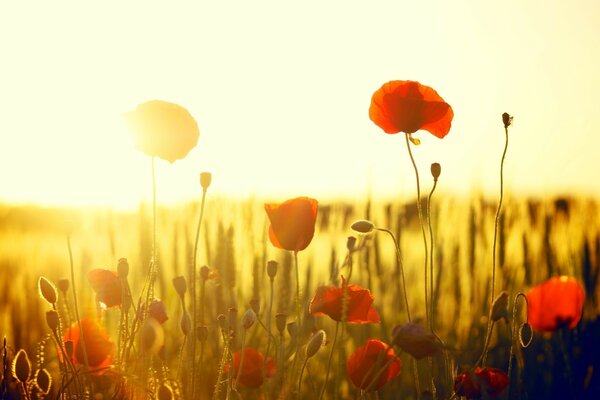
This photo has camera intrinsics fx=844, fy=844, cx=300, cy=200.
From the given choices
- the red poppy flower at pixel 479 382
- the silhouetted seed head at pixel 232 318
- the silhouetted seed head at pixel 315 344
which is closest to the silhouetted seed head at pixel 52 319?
the silhouetted seed head at pixel 232 318

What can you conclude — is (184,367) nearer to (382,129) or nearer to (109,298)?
(109,298)

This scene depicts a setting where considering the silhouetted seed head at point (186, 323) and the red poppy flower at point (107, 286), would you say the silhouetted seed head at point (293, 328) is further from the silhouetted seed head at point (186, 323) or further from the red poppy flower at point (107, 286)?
the red poppy flower at point (107, 286)

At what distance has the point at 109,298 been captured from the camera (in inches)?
62.8

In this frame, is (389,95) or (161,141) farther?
(389,95)

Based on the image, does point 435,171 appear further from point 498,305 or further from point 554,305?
point 554,305

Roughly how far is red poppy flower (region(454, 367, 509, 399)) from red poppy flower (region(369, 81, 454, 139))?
22.1 inches

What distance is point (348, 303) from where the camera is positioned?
157 centimetres

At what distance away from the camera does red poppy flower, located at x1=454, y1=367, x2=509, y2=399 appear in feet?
4.71

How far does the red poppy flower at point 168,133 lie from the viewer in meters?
1.58

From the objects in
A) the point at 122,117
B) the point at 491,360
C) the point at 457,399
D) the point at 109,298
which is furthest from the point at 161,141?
the point at 491,360

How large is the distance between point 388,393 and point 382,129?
2.41 ft

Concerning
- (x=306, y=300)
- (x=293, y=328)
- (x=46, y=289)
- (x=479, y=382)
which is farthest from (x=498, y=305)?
(x=306, y=300)

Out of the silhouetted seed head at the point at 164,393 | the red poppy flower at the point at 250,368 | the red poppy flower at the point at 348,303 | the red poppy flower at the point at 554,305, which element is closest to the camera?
the silhouetted seed head at the point at 164,393

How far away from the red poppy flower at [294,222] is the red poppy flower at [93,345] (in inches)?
14.9
